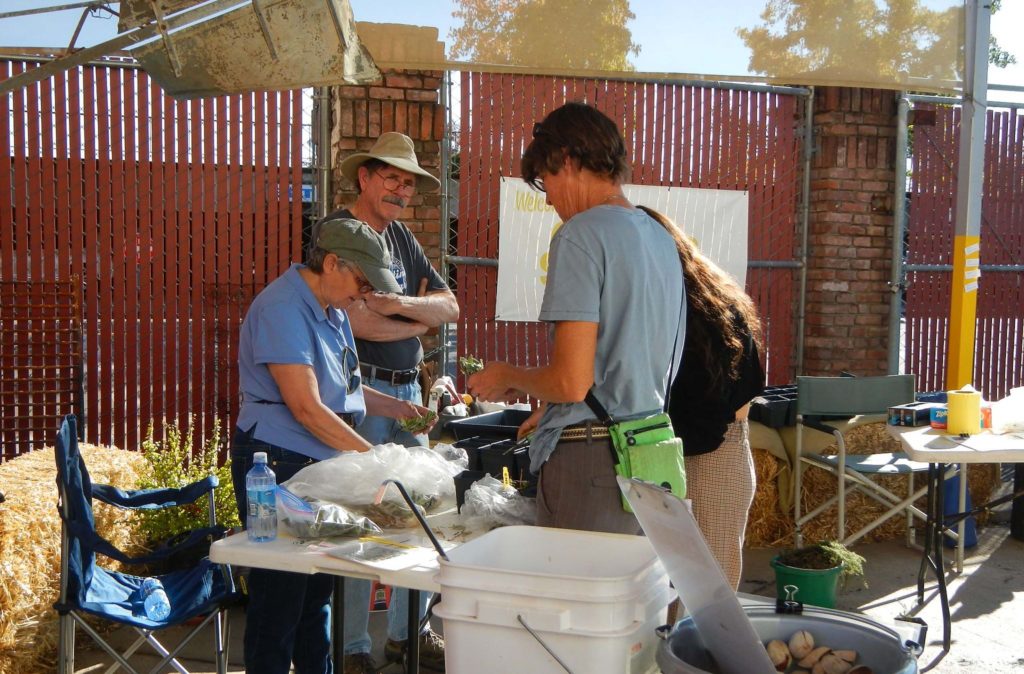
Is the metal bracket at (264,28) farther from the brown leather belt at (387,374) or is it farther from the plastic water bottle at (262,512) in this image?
the plastic water bottle at (262,512)

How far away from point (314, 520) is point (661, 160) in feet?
16.4

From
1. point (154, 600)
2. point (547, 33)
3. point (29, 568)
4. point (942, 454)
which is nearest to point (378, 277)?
point (154, 600)

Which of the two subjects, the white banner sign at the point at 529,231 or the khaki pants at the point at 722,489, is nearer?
the khaki pants at the point at 722,489

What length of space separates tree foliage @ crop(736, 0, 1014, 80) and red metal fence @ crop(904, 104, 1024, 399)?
2276mm

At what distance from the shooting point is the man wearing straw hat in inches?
159

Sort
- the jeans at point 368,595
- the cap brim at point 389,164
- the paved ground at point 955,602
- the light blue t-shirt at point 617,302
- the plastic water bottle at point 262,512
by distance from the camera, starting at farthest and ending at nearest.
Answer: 1. the paved ground at point 955,602
2. the cap brim at point 389,164
3. the jeans at point 368,595
4. the plastic water bottle at point 262,512
5. the light blue t-shirt at point 617,302

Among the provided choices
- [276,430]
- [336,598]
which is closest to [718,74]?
[276,430]

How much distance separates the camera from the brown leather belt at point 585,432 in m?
2.65

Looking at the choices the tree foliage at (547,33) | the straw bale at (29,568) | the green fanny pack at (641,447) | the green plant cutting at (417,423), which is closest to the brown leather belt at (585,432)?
the green fanny pack at (641,447)

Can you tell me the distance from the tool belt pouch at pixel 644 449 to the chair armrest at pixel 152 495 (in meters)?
1.73

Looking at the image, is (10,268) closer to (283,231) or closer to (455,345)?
(283,231)

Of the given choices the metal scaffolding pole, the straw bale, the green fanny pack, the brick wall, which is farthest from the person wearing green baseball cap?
the metal scaffolding pole

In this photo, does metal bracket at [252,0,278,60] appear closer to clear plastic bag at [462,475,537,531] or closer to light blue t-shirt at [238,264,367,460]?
light blue t-shirt at [238,264,367,460]

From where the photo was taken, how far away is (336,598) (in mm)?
2740
